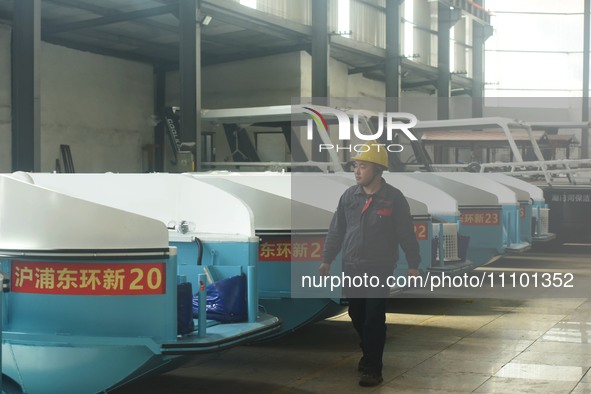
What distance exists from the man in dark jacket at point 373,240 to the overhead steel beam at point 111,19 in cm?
1200

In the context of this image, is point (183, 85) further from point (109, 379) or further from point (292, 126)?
point (109, 379)

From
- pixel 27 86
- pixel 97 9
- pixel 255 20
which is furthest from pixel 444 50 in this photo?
pixel 27 86

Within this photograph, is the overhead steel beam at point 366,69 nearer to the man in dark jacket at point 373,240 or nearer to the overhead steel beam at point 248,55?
the overhead steel beam at point 248,55

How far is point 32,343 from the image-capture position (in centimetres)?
477

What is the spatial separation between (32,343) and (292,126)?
10373 mm

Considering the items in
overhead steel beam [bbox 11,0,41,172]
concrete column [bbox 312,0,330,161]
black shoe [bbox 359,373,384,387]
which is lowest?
black shoe [bbox 359,373,384,387]

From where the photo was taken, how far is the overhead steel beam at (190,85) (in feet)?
51.2

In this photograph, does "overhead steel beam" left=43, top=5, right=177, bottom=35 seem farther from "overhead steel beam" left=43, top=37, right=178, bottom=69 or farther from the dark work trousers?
the dark work trousers

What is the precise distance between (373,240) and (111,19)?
14.1 m

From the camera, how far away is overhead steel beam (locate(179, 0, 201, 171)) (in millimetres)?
15602

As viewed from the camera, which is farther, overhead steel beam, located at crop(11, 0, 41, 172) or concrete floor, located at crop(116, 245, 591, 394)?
overhead steel beam, located at crop(11, 0, 41, 172)

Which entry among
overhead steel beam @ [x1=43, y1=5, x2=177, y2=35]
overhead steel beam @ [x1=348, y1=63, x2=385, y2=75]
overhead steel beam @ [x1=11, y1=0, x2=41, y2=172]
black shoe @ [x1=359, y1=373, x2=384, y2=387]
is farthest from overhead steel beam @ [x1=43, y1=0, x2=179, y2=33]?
black shoe @ [x1=359, y1=373, x2=384, y2=387]

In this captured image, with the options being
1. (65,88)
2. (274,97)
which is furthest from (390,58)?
(65,88)

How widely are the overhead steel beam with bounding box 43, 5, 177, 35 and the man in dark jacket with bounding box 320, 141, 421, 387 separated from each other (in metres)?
12.0
